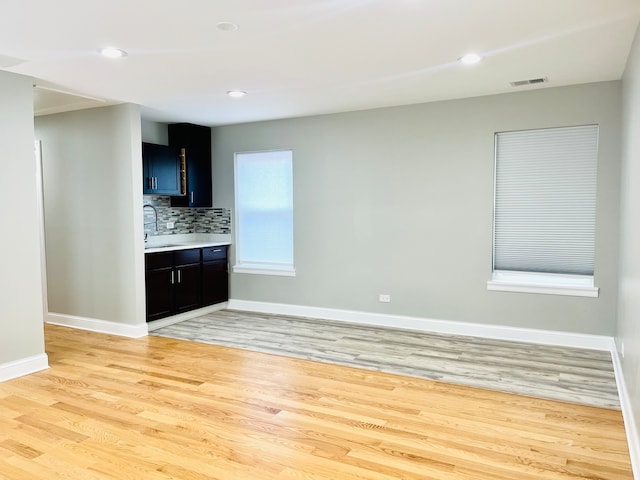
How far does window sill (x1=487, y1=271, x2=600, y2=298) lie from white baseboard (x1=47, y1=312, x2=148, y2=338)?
369cm

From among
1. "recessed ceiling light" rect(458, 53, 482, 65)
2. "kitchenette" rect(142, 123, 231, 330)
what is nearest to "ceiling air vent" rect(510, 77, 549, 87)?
"recessed ceiling light" rect(458, 53, 482, 65)

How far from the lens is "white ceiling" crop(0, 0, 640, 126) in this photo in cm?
271

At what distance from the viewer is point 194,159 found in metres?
6.40

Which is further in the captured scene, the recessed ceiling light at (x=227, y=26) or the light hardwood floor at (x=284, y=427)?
the recessed ceiling light at (x=227, y=26)

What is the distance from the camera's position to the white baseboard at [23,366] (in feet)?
12.8

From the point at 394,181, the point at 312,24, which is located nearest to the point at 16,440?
the point at 312,24

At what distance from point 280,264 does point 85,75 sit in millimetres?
3186

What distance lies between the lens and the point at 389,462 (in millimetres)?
2592

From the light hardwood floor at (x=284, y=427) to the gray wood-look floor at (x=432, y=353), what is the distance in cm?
23

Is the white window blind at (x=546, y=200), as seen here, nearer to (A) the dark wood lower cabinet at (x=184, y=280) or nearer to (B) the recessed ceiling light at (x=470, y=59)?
(B) the recessed ceiling light at (x=470, y=59)

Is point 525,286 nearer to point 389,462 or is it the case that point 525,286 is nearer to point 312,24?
point 389,462

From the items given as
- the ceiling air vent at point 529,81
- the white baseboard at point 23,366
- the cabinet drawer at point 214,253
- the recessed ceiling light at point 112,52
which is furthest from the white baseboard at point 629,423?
the cabinet drawer at point 214,253

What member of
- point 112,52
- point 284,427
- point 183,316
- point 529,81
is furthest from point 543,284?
point 112,52

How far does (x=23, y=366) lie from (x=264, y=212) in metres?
3.25
